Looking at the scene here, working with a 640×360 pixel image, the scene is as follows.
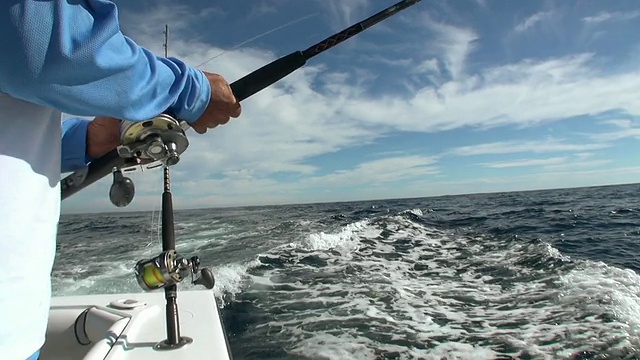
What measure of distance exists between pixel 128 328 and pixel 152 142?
0.98 meters

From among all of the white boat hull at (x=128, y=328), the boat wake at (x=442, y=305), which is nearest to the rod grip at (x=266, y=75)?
the white boat hull at (x=128, y=328)

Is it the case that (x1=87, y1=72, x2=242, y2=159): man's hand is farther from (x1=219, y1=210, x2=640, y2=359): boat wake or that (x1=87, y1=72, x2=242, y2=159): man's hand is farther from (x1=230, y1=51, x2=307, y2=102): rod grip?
(x1=219, y1=210, x2=640, y2=359): boat wake

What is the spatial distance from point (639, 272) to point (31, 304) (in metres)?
6.76

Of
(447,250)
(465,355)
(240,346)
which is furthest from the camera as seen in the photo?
(447,250)

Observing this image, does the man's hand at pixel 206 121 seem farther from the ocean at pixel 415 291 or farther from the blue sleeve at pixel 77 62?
the ocean at pixel 415 291

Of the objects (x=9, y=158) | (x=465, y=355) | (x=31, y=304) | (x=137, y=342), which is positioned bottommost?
(x=465, y=355)

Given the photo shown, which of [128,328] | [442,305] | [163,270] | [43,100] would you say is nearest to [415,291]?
[442,305]

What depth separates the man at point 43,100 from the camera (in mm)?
605

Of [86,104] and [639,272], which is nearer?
[86,104]

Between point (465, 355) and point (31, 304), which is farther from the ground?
point (31, 304)

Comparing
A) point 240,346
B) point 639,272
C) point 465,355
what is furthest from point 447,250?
point 240,346

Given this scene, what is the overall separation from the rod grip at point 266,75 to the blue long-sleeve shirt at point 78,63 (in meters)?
0.48

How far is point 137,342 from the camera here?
60.9 inches

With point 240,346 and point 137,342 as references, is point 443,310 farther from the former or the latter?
point 137,342
